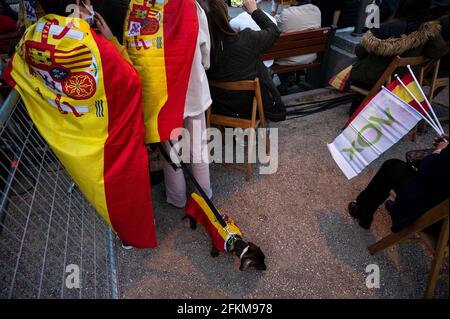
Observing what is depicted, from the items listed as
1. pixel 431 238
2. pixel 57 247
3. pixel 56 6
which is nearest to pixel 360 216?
pixel 431 238

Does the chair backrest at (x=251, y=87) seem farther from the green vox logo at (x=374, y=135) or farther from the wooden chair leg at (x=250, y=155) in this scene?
the green vox logo at (x=374, y=135)

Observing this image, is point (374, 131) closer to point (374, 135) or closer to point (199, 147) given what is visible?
point (374, 135)

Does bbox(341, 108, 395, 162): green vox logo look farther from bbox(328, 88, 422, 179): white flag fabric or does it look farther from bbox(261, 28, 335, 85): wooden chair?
bbox(261, 28, 335, 85): wooden chair

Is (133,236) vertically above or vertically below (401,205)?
below

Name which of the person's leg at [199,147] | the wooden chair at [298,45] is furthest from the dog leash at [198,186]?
Result: the wooden chair at [298,45]

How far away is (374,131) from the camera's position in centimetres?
211

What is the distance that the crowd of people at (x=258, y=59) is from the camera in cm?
177

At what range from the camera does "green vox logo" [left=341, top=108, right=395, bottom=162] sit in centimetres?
203

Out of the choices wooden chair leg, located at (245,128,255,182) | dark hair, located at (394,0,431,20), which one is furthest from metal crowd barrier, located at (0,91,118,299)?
dark hair, located at (394,0,431,20)

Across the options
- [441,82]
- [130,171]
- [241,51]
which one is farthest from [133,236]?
[441,82]

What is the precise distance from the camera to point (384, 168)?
2.21 metres

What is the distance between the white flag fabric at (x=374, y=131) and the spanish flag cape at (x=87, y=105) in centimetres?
144
